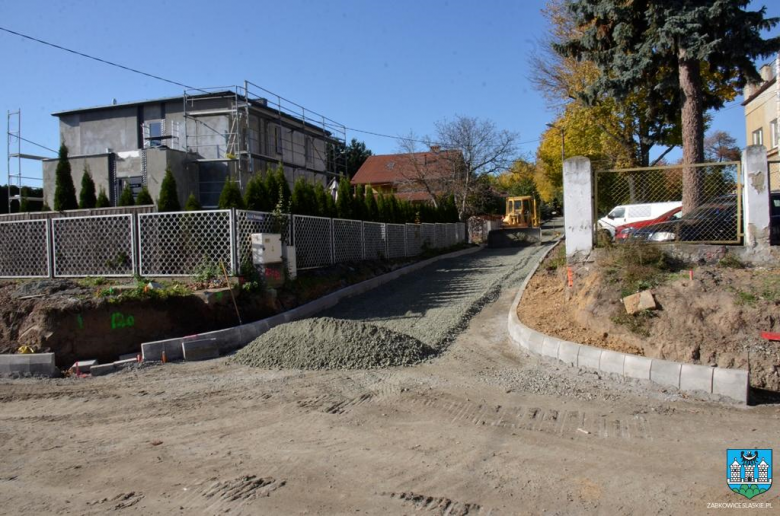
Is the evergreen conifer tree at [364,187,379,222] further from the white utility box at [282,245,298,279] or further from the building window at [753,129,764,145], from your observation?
the building window at [753,129,764,145]

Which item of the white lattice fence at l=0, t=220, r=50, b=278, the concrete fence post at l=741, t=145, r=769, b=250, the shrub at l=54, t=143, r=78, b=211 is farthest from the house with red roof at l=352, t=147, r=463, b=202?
the concrete fence post at l=741, t=145, r=769, b=250

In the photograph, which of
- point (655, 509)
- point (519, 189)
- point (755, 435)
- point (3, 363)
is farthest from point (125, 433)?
point (519, 189)

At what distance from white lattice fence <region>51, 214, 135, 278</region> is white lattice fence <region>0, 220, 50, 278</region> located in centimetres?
34

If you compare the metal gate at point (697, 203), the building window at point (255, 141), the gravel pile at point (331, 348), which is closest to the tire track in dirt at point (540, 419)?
the gravel pile at point (331, 348)

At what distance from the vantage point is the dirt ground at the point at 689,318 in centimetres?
634

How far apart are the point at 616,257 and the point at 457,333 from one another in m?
2.82

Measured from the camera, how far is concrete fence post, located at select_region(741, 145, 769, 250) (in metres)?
8.46

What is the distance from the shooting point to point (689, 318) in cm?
686

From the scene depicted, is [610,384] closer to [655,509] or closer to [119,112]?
[655,509]

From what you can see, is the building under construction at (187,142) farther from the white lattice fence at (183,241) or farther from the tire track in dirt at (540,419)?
the tire track in dirt at (540,419)

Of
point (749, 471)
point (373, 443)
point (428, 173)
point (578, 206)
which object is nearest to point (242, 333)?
point (373, 443)

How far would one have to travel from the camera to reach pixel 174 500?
149 inches

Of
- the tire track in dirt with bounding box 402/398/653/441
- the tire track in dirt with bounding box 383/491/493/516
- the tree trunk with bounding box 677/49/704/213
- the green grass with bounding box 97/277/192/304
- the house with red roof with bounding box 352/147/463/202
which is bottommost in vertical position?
the tire track in dirt with bounding box 383/491/493/516

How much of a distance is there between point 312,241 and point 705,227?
816cm
